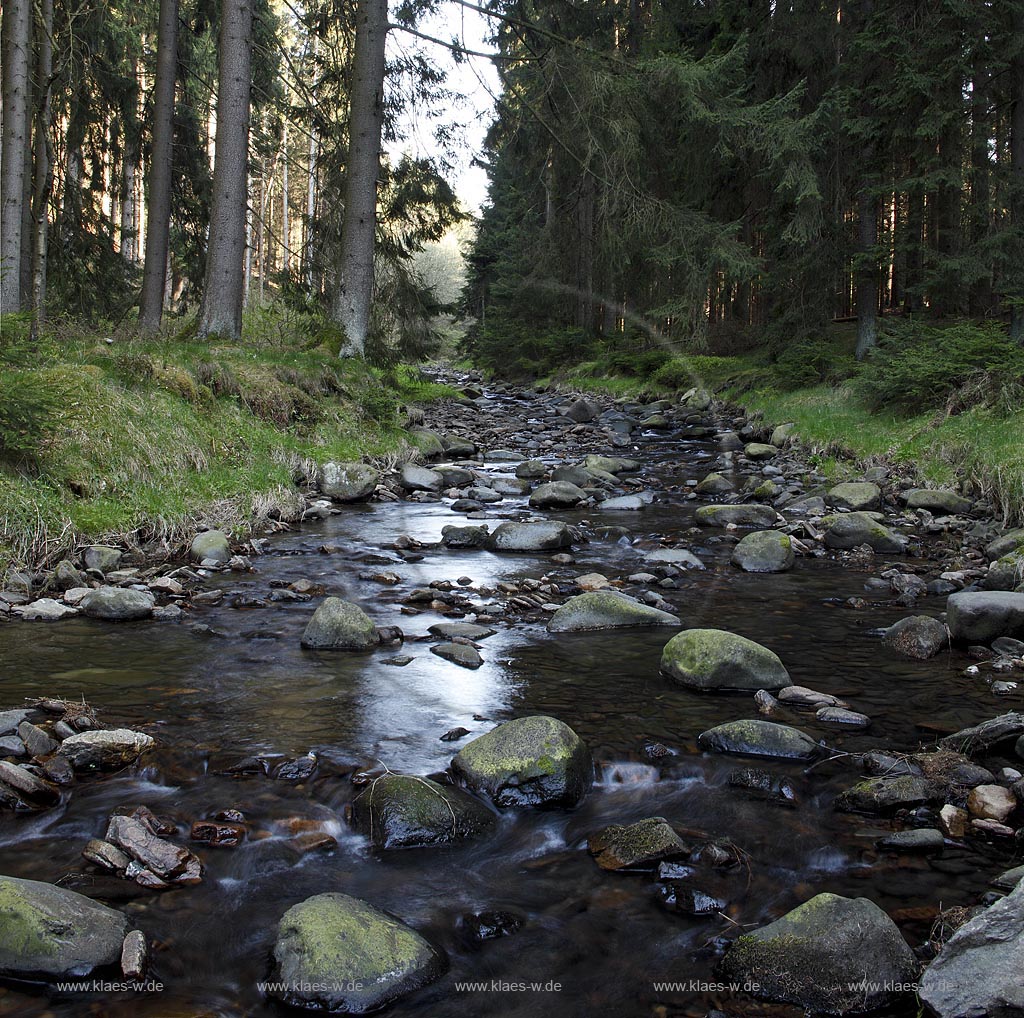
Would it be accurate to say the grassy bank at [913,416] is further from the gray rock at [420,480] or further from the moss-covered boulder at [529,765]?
the moss-covered boulder at [529,765]

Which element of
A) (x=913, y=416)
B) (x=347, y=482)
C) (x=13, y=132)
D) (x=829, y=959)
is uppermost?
(x=13, y=132)

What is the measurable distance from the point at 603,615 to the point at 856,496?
558 cm

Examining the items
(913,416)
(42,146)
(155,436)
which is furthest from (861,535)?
(42,146)

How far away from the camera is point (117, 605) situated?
19.4ft

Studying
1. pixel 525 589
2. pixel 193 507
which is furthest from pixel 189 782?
pixel 193 507

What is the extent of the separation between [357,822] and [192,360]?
336 inches

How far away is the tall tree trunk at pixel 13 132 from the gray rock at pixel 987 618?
11.2m

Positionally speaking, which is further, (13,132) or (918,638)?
(13,132)

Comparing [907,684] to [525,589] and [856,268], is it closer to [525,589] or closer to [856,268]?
[525,589]

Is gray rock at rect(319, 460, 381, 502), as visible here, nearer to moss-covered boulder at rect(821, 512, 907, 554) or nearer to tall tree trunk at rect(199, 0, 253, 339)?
tall tree trunk at rect(199, 0, 253, 339)

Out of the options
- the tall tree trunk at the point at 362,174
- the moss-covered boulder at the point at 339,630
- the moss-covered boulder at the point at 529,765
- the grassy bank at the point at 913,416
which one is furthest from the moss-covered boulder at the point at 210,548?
the grassy bank at the point at 913,416

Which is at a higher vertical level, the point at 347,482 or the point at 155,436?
the point at 155,436

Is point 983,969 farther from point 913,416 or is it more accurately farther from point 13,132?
point 13,132

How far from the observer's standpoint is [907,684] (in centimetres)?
488
